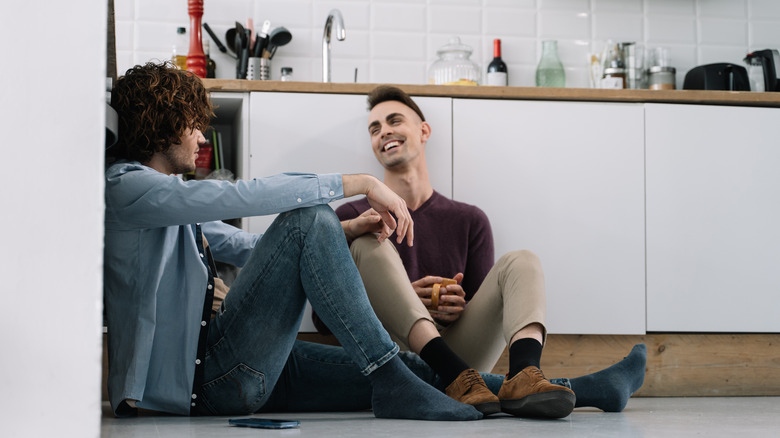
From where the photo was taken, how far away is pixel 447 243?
7.24 feet

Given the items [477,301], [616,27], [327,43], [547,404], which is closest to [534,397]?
[547,404]

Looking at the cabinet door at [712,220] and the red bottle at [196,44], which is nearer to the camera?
the cabinet door at [712,220]

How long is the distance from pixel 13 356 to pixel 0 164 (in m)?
0.19

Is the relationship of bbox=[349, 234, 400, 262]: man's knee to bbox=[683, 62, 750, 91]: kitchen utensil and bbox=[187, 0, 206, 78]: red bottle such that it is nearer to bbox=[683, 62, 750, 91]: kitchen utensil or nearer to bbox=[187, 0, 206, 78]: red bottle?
bbox=[187, 0, 206, 78]: red bottle

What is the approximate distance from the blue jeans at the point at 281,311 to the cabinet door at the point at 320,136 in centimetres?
80

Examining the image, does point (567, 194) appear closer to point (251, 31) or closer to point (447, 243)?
point (447, 243)

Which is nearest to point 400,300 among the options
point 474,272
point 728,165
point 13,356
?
point 474,272

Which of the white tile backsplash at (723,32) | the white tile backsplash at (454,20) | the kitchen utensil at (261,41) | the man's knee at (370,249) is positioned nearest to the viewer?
the man's knee at (370,249)

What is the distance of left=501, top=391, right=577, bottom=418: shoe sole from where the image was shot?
1420 millimetres

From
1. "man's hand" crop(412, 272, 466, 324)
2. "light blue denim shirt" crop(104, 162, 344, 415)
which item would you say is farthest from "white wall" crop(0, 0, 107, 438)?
"man's hand" crop(412, 272, 466, 324)

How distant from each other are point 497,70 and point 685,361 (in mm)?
1230

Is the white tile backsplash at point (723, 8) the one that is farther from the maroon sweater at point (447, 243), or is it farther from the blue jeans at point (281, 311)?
the blue jeans at point (281, 311)

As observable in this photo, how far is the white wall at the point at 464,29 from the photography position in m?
2.84

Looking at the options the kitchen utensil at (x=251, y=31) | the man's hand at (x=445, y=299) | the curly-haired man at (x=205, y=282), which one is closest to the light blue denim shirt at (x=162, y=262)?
the curly-haired man at (x=205, y=282)
